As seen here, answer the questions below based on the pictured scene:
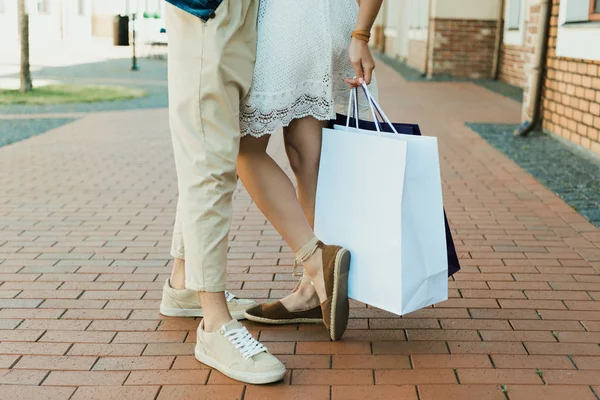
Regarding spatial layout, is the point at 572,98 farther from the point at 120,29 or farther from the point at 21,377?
the point at 120,29

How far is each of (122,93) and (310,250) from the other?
11.9 metres

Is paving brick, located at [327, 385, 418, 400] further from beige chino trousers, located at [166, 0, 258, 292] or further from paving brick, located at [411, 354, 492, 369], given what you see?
beige chino trousers, located at [166, 0, 258, 292]

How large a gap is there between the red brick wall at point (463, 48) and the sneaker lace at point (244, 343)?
53.2 ft

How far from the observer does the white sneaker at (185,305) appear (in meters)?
3.27

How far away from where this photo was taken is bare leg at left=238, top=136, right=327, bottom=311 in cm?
294

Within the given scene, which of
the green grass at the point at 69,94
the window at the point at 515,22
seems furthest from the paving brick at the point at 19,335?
the window at the point at 515,22

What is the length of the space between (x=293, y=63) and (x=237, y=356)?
0.98 m

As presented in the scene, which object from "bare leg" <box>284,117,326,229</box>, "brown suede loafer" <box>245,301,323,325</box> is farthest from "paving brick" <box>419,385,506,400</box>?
"bare leg" <box>284,117,326,229</box>

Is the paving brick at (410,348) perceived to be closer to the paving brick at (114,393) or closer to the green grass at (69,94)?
the paving brick at (114,393)

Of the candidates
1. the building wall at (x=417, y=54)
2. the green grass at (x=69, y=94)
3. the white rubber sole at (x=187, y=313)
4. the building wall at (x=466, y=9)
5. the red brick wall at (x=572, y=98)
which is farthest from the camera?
the building wall at (x=417, y=54)

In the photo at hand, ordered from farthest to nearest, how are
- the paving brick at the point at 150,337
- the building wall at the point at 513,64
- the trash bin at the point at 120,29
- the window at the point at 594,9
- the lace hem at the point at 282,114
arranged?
the trash bin at the point at 120,29 → the building wall at the point at 513,64 → the window at the point at 594,9 → the paving brick at the point at 150,337 → the lace hem at the point at 282,114

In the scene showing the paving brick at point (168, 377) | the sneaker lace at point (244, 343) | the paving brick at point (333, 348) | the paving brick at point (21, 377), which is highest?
the sneaker lace at point (244, 343)

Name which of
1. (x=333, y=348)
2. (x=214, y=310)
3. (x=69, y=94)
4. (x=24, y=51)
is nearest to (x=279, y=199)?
(x=214, y=310)

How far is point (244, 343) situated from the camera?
9.04 ft
